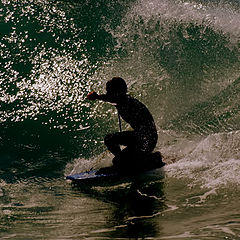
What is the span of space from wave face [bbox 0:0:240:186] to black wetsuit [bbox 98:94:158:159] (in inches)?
30.9

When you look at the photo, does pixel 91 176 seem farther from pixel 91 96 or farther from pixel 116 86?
pixel 116 86

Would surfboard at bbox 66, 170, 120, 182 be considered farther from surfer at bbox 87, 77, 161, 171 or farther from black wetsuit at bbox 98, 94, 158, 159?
black wetsuit at bbox 98, 94, 158, 159

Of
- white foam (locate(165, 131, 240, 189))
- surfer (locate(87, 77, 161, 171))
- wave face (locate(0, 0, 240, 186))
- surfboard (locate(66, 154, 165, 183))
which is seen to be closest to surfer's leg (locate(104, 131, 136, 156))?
surfer (locate(87, 77, 161, 171))

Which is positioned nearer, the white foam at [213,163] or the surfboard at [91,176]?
the white foam at [213,163]

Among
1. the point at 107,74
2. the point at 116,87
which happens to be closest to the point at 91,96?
the point at 116,87

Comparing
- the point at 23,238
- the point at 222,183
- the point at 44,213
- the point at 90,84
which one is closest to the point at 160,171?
the point at 222,183

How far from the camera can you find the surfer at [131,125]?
19.0 ft

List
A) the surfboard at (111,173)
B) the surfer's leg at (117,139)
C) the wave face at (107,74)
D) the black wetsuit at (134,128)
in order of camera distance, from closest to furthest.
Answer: the black wetsuit at (134,128) < the surfer's leg at (117,139) < the surfboard at (111,173) < the wave face at (107,74)

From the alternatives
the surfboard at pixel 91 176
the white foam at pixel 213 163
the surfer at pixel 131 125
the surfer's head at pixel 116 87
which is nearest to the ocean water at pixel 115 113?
the white foam at pixel 213 163

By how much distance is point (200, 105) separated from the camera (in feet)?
27.3

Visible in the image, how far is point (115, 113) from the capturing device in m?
8.36

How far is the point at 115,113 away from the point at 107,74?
4.54ft

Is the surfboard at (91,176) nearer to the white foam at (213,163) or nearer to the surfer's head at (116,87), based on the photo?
the white foam at (213,163)

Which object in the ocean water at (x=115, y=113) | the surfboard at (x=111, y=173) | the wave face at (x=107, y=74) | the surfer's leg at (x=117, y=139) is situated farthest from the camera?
the wave face at (x=107, y=74)
